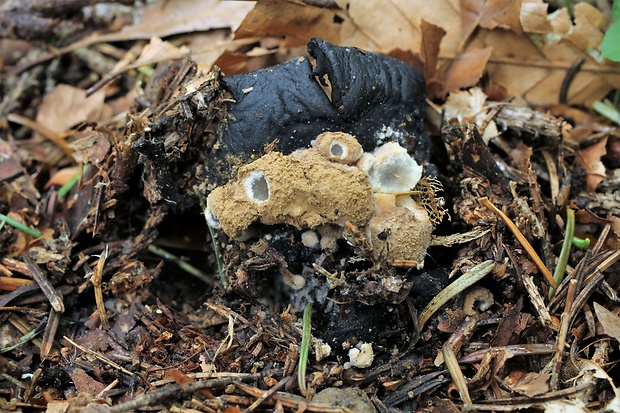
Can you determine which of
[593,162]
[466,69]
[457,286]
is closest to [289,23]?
[466,69]

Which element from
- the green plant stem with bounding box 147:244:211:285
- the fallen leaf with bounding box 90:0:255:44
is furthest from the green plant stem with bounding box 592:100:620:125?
the green plant stem with bounding box 147:244:211:285

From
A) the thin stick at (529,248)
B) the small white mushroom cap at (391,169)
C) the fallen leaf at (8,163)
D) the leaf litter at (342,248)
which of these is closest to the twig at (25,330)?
the leaf litter at (342,248)

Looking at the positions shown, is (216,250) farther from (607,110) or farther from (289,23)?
(607,110)

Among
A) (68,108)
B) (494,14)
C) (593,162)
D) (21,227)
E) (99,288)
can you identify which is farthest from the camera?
(68,108)

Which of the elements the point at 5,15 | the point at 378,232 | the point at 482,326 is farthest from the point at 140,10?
the point at 482,326

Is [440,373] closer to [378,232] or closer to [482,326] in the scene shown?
[482,326]

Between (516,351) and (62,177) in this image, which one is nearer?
(516,351)

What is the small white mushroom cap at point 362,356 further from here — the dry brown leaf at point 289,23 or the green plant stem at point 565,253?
the dry brown leaf at point 289,23
